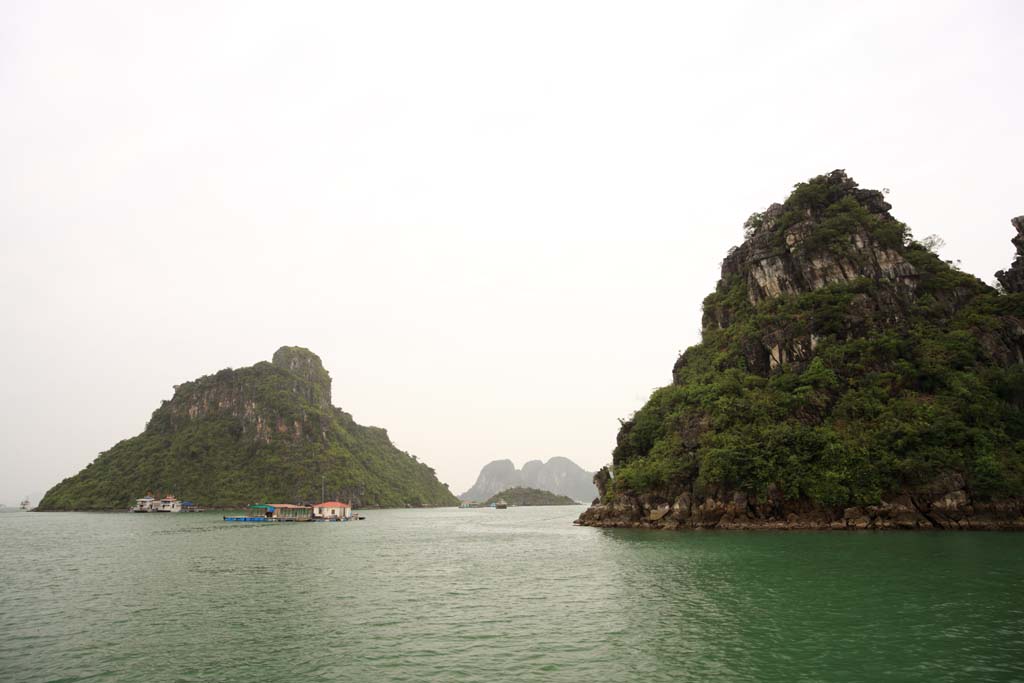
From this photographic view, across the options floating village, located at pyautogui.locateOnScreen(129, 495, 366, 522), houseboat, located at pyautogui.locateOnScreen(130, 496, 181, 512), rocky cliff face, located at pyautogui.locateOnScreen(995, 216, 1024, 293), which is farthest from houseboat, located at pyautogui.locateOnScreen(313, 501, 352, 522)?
rocky cliff face, located at pyautogui.locateOnScreen(995, 216, 1024, 293)

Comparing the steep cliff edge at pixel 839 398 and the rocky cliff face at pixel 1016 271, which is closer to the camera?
the steep cliff edge at pixel 839 398

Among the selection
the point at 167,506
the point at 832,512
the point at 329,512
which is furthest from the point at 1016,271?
the point at 167,506

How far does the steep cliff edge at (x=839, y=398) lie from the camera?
62.3m

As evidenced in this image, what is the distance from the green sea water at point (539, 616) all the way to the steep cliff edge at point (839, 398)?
1272cm

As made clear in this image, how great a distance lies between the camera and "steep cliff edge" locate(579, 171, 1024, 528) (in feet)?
204

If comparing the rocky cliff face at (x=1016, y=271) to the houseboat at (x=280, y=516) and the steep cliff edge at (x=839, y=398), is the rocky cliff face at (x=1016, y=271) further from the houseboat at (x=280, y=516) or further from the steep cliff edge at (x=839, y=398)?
the houseboat at (x=280, y=516)

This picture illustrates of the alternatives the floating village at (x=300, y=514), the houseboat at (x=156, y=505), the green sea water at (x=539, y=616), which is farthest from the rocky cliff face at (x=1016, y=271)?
the houseboat at (x=156, y=505)

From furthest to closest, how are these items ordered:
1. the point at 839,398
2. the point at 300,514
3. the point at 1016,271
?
1. the point at 300,514
2. the point at 1016,271
3. the point at 839,398

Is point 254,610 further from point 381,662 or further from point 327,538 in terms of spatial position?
point 327,538

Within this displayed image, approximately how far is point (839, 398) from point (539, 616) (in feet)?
215

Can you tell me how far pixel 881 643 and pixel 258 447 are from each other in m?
211

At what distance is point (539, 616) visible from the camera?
86.3 ft

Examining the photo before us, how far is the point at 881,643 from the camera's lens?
20062 millimetres

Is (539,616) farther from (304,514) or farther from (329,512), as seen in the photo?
(329,512)
